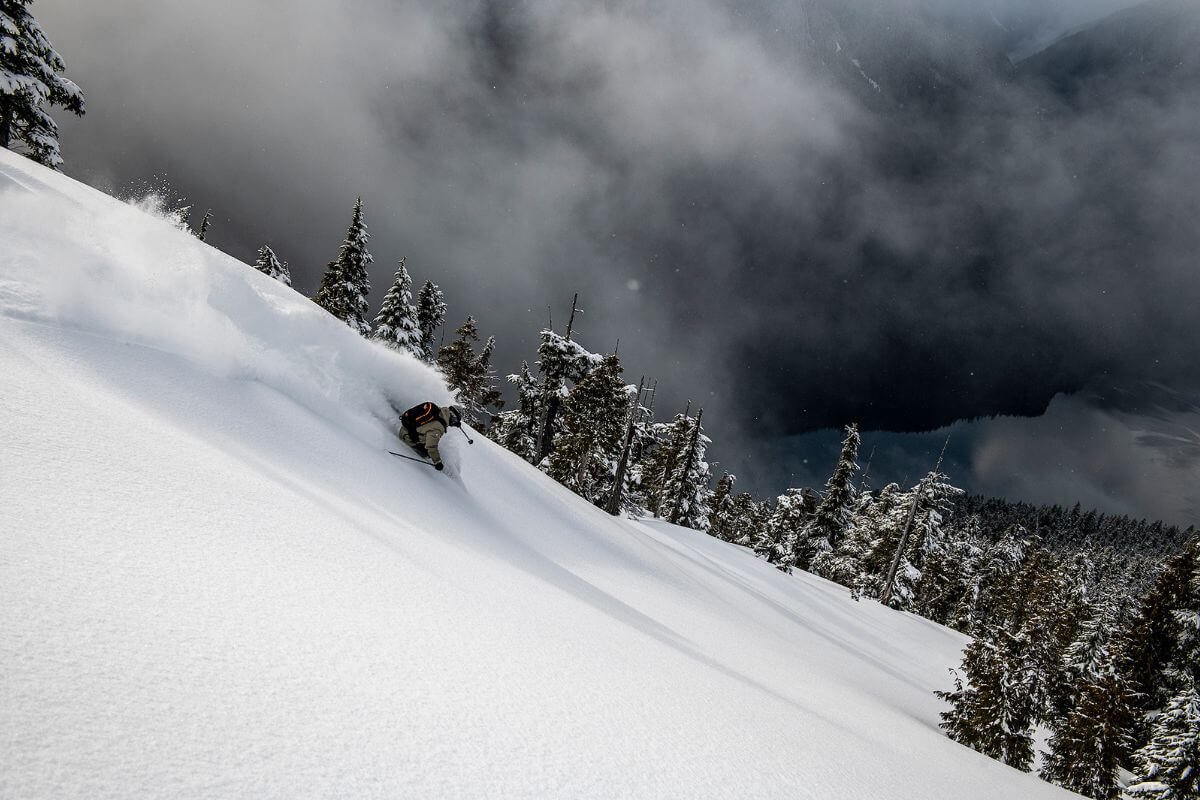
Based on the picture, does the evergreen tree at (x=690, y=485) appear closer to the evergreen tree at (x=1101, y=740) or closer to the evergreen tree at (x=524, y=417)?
the evergreen tree at (x=524, y=417)

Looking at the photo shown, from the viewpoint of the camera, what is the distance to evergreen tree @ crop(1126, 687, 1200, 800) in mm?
9398

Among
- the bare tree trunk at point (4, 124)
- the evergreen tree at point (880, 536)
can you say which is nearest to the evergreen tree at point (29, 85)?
the bare tree trunk at point (4, 124)

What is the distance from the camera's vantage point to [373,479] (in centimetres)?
580

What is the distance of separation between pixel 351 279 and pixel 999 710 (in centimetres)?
3876

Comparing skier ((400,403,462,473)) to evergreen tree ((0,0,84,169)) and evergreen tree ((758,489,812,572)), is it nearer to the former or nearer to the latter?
evergreen tree ((0,0,84,169))

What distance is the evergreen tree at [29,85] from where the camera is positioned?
54.1ft

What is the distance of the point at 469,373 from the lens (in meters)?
43.0

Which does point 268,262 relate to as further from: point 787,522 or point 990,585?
point 990,585

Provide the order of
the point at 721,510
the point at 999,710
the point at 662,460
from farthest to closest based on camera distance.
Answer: the point at 721,510 → the point at 662,460 → the point at 999,710

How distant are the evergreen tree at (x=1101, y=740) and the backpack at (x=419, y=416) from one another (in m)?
18.0

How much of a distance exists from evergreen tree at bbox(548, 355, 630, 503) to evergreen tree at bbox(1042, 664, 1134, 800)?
77.0 feet

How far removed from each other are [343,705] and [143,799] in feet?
2.32

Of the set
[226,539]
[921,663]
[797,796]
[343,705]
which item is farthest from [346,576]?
[921,663]

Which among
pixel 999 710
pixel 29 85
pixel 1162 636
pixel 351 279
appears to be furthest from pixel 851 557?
pixel 29 85
